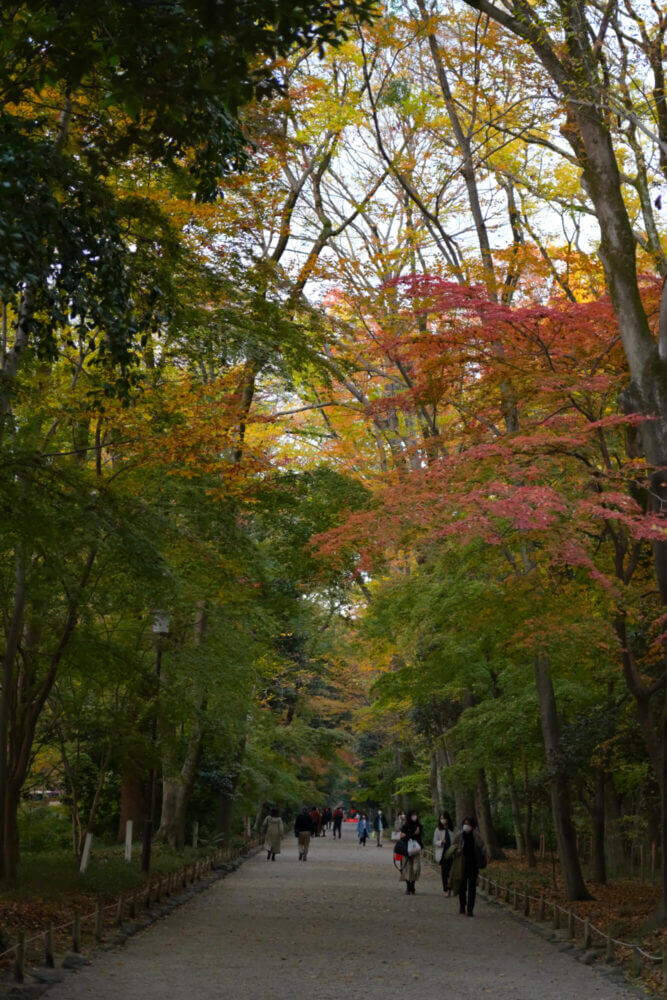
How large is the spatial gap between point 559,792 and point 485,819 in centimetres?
989

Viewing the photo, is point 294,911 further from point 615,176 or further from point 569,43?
point 569,43

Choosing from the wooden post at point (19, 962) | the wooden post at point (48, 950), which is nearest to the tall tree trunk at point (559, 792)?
the wooden post at point (48, 950)

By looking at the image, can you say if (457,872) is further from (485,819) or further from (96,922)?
(485,819)

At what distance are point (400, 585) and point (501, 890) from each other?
5.76m

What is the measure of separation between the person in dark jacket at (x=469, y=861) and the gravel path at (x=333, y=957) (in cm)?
30

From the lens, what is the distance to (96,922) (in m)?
10.9

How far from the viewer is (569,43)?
11328mm

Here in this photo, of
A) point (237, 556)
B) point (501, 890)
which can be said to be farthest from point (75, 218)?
point (501, 890)

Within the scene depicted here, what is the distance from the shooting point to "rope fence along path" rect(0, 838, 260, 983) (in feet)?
28.1

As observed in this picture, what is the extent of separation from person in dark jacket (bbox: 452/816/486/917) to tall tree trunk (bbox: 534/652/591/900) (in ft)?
4.37

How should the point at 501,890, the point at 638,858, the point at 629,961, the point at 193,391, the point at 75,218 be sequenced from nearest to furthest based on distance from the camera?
the point at 75,218 < the point at 629,961 < the point at 193,391 < the point at 501,890 < the point at 638,858

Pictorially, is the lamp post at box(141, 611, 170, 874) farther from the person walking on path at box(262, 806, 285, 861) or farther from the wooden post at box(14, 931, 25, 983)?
the person walking on path at box(262, 806, 285, 861)

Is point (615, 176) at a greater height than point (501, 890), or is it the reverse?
point (615, 176)

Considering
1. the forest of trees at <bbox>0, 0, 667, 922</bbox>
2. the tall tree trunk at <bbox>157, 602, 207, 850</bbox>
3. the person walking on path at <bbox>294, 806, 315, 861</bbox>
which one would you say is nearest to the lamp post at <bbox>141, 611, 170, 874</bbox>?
the forest of trees at <bbox>0, 0, 667, 922</bbox>
